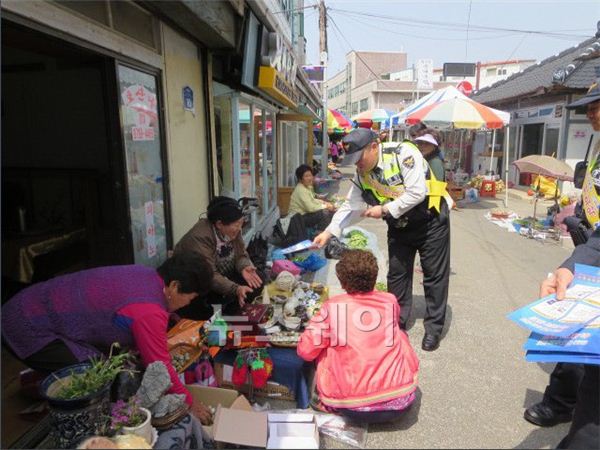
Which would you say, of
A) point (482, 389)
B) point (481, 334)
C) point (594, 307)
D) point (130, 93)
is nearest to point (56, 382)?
point (130, 93)

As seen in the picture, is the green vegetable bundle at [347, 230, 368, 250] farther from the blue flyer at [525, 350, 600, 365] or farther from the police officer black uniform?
the blue flyer at [525, 350, 600, 365]

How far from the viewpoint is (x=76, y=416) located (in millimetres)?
1909

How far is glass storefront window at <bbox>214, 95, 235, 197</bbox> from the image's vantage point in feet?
18.7

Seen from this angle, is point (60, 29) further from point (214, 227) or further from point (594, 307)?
point (594, 307)

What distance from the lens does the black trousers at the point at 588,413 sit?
2.06m

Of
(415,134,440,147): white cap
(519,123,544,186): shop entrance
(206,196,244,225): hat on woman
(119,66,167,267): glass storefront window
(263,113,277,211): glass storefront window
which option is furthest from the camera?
(519,123,544,186): shop entrance

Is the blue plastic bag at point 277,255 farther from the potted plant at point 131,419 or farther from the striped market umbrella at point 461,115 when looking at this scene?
the striped market umbrella at point 461,115

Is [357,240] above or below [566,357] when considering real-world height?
below

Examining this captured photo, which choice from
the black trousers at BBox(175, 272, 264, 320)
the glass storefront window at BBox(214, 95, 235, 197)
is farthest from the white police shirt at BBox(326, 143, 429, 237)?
the glass storefront window at BBox(214, 95, 235, 197)

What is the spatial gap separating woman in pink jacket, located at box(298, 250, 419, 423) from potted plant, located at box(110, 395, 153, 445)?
42.7 inches

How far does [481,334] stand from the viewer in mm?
4188

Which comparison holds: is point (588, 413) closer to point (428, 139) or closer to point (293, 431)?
point (293, 431)

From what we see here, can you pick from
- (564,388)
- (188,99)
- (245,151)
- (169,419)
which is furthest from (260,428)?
(245,151)

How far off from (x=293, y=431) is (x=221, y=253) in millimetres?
1758
